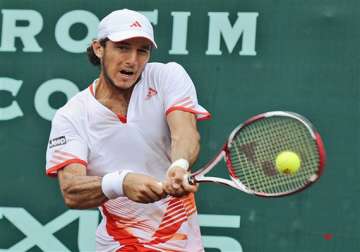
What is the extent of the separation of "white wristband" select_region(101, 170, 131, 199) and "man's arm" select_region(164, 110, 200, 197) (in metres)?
0.20

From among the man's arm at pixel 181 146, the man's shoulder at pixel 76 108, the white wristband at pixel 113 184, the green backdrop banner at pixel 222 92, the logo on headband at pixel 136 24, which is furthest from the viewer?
the green backdrop banner at pixel 222 92

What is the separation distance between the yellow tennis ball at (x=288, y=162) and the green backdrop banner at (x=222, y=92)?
1.55m

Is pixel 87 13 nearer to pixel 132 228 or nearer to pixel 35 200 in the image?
pixel 35 200

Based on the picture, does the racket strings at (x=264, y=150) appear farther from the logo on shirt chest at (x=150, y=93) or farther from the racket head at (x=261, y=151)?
the logo on shirt chest at (x=150, y=93)

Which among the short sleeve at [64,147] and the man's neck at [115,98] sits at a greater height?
the man's neck at [115,98]

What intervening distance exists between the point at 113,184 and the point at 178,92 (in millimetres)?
495

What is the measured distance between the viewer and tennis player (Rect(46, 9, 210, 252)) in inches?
176

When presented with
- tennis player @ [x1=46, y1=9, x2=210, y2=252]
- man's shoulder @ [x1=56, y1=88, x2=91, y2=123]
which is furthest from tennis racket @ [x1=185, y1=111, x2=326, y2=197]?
man's shoulder @ [x1=56, y1=88, x2=91, y2=123]

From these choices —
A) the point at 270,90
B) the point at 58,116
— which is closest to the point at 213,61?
the point at 270,90

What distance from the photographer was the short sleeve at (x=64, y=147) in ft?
14.7

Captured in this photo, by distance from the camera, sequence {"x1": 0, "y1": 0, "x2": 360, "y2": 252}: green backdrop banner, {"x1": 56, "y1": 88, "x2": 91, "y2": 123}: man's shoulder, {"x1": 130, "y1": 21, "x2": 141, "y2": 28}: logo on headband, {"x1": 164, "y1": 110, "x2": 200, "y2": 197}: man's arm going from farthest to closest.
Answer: {"x1": 0, "y1": 0, "x2": 360, "y2": 252}: green backdrop banner, {"x1": 56, "y1": 88, "x2": 91, "y2": 123}: man's shoulder, {"x1": 130, "y1": 21, "x2": 141, "y2": 28}: logo on headband, {"x1": 164, "y1": 110, "x2": 200, "y2": 197}: man's arm

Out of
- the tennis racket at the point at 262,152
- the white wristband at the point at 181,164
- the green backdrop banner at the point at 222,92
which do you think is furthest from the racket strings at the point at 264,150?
the green backdrop banner at the point at 222,92

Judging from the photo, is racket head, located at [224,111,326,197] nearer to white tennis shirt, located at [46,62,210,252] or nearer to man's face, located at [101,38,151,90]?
white tennis shirt, located at [46,62,210,252]

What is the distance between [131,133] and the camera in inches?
178
